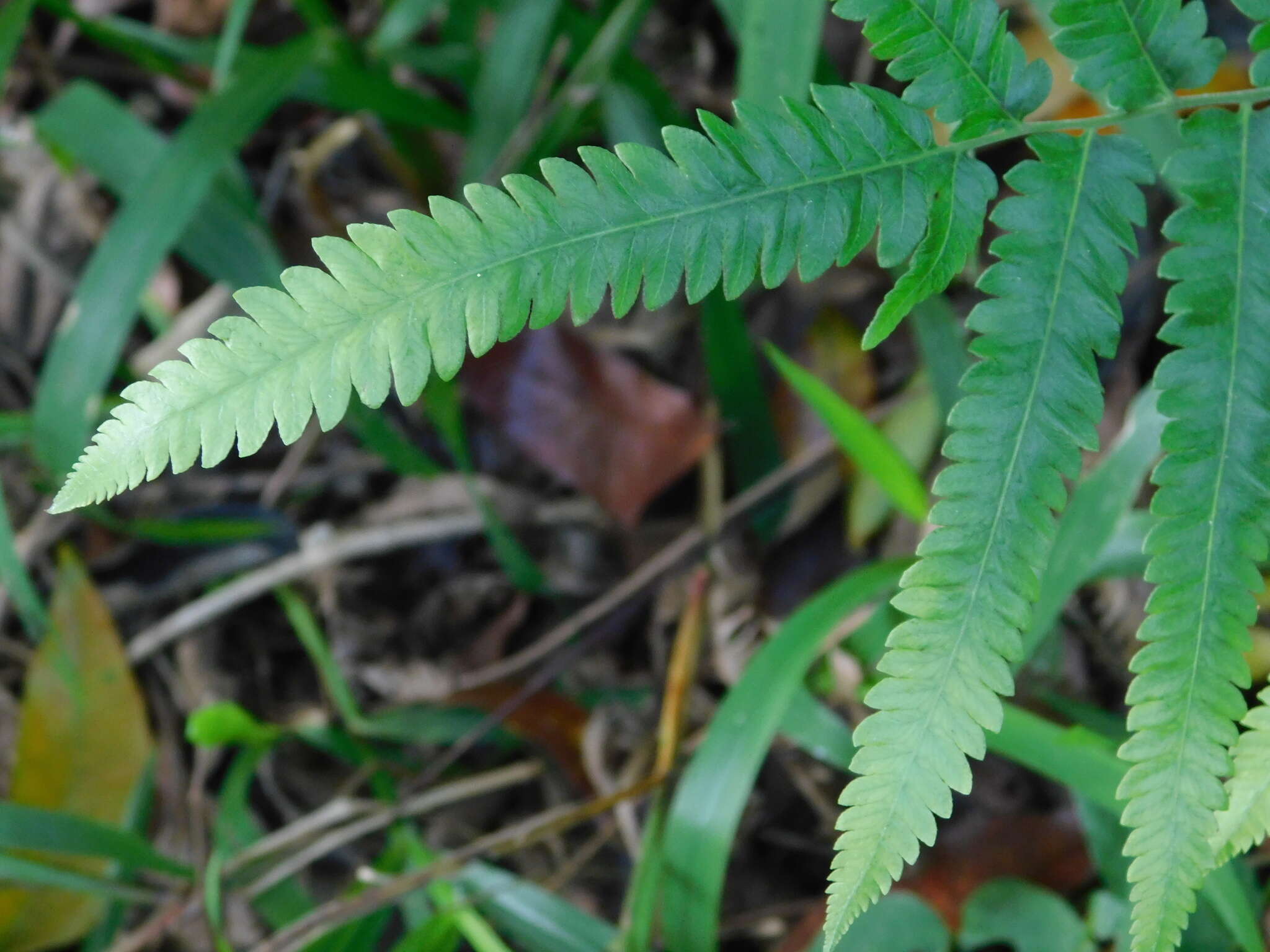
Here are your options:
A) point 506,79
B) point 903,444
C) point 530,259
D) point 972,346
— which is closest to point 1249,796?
point 972,346

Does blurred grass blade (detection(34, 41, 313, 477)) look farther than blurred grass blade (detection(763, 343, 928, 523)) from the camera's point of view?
Yes

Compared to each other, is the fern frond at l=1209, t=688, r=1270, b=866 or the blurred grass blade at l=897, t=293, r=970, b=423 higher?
the blurred grass blade at l=897, t=293, r=970, b=423

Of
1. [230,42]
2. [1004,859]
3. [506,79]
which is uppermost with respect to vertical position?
[230,42]

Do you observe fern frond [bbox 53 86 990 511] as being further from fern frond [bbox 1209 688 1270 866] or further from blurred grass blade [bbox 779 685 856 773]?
blurred grass blade [bbox 779 685 856 773]

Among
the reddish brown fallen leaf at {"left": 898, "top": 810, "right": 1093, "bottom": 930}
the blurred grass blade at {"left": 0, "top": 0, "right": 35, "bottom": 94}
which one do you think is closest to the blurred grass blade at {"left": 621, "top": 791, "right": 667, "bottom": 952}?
the reddish brown fallen leaf at {"left": 898, "top": 810, "right": 1093, "bottom": 930}

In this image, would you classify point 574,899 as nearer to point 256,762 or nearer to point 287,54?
point 256,762

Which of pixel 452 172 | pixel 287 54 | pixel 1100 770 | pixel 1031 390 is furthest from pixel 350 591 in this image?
pixel 1031 390

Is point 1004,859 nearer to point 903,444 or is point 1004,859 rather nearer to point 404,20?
point 903,444
